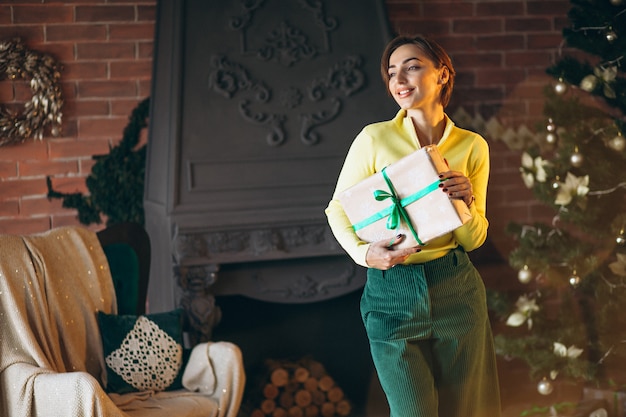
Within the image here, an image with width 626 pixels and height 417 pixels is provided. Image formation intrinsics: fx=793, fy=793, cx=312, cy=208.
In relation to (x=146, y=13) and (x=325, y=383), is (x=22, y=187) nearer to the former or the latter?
(x=146, y=13)

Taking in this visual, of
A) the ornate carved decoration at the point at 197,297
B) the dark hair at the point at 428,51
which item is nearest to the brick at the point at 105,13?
the ornate carved decoration at the point at 197,297

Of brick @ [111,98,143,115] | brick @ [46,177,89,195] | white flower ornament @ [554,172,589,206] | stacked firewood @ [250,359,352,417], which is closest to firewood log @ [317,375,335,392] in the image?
stacked firewood @ [250,359,352,417]

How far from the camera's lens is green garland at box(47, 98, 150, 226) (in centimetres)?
368

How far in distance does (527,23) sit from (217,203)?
1.99 m

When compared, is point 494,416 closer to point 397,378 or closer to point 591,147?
point 397,378

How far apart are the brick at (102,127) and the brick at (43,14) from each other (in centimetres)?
47

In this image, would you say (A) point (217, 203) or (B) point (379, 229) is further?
(A) point (217, 203)

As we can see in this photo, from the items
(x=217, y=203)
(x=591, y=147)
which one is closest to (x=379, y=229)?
(x=217, y=203)

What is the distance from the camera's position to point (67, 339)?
111 inches

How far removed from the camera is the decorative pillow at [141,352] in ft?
9.42

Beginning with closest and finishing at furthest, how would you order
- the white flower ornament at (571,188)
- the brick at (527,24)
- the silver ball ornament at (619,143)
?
1. the silver ball ornament at (619,143)
2. the white flower ornament at (571,188)
3. the brick at (527,24)

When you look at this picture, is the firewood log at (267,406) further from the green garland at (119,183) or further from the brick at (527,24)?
the brick at (527,24)

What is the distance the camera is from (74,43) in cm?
362

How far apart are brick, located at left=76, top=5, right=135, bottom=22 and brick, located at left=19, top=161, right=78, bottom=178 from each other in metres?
0.66
